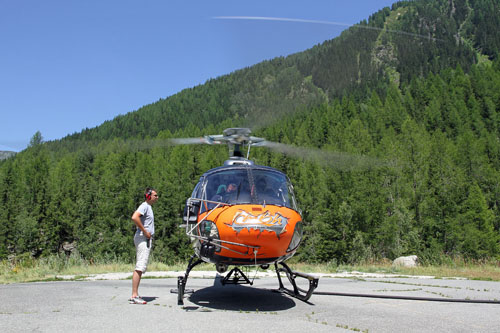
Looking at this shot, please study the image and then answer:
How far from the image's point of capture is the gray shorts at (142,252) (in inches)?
254

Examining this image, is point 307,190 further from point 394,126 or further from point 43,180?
point 43,180

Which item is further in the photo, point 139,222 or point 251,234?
point 139,222

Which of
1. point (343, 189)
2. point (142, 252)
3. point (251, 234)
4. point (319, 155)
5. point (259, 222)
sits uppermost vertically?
point (343, 189)

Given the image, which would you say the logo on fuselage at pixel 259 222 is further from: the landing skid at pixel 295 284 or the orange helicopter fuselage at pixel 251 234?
the landing skid at pixel 295 284

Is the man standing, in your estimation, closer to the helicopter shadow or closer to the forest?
the helicopter shadow

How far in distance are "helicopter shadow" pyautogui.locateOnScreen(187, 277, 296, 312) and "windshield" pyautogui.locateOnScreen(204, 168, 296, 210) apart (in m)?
1.72

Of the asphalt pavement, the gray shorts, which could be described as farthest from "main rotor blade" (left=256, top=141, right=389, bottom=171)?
the gray shorts

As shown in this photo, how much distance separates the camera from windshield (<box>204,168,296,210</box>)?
6.36 meters

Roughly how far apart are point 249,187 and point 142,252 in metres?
2.18

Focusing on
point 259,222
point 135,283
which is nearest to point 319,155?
point 259,222

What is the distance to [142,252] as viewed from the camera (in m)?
6.47

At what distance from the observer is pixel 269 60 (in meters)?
5.36

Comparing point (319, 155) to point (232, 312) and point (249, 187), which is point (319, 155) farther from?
point (232, 312)

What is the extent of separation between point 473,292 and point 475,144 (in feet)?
163
